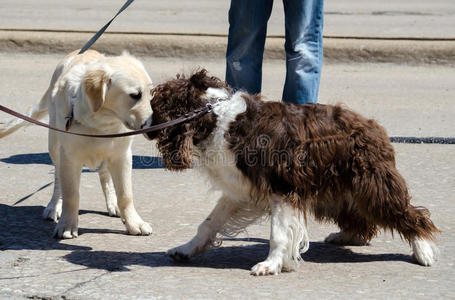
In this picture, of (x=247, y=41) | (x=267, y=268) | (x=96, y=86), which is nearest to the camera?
(x=267, y=268)

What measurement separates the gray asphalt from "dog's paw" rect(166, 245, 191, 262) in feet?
0.17

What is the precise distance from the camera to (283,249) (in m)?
3.96

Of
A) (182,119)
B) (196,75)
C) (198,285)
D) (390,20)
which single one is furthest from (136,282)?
(390,20)

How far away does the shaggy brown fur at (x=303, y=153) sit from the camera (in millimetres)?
3975

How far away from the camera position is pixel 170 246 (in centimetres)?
448

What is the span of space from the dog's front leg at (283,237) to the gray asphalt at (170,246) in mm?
74

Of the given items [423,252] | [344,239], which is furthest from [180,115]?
[423,252]

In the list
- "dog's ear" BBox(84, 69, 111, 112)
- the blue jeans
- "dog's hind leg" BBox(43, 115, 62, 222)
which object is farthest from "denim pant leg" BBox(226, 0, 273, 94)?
"dog's ear" BBox(84, 69, 111, 112)

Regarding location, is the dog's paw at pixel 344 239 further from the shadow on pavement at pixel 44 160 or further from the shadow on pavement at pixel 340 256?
the shadow on pavement at pixel 44 160

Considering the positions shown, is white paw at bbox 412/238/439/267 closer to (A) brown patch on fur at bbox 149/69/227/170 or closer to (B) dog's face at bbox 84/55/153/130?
(A) brown patch on fur at bbox 149/69/227/170

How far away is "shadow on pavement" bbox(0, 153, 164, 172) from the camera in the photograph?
6.43 m

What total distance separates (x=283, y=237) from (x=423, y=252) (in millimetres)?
782

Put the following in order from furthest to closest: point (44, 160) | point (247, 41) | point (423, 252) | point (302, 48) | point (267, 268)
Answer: point (44, 160), point (247, 41), point (302, 48), point (423, 252), point (267, 268)

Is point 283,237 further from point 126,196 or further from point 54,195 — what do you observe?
point 54,195
